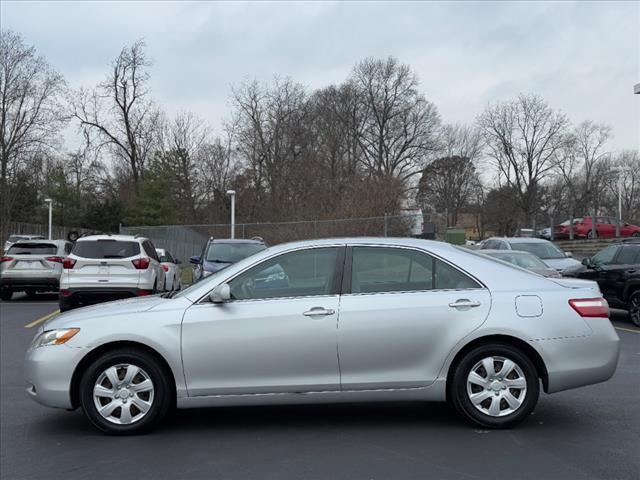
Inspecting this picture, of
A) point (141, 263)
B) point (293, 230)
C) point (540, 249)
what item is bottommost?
point (141, 263)

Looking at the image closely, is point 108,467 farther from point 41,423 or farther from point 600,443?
point 600,443

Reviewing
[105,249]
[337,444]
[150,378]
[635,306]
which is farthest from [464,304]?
[105,249]

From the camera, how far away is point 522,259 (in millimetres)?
14406

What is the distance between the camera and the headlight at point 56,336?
17.7ft

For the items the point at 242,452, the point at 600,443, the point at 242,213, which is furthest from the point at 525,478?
the point at 242,213

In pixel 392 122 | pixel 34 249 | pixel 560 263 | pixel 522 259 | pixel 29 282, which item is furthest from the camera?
pixel 392 122

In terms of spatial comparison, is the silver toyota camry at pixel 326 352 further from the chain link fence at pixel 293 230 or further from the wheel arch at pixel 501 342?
the chain link fence at pixel 293 230

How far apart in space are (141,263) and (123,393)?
323 inches

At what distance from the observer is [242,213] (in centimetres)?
4594

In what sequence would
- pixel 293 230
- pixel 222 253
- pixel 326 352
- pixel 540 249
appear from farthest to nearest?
1. pixel 293 230
2. pixel 540 249
3. pixel 222 253
4. pixel 326 352

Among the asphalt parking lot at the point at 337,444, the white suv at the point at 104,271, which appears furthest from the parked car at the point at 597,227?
the asphalt parking lot at the point at 337,444

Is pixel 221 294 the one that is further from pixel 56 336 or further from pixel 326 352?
pixel 56 336

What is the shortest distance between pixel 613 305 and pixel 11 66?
143 feet

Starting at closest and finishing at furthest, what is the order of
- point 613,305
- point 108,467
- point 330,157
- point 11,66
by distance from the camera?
point 108,467, point 613,305, point 11,66, point 330,157
